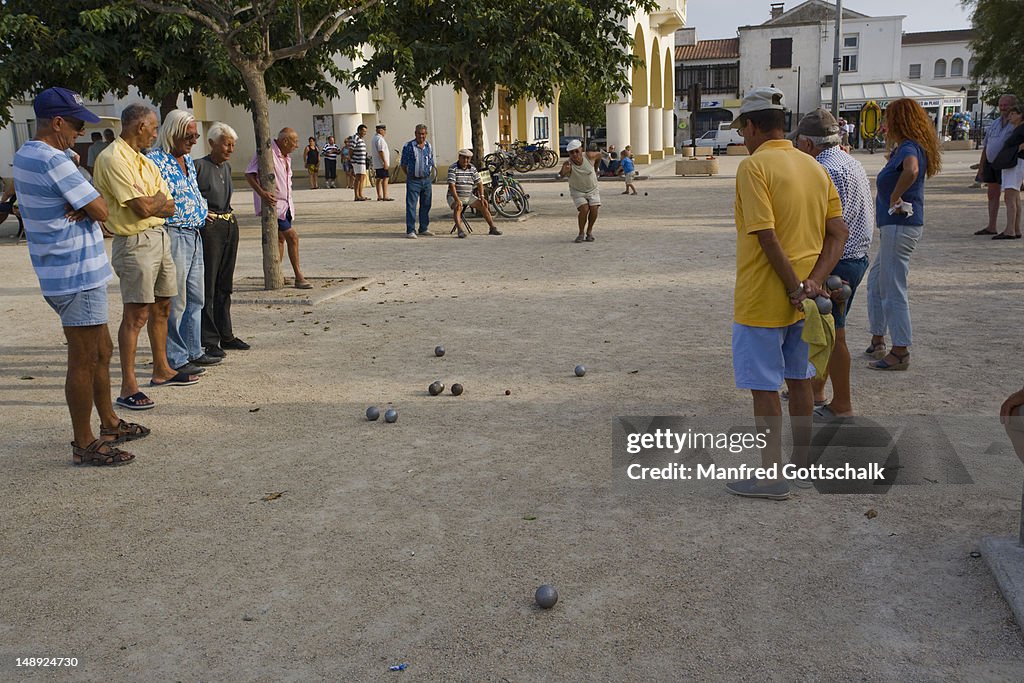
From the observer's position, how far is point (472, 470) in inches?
202

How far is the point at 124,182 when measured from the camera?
20.2 ft

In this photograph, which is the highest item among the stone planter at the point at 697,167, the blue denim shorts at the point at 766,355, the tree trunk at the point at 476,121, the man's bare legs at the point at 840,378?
the tree trunk at the point at 476,121

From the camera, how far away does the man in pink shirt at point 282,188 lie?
998cm

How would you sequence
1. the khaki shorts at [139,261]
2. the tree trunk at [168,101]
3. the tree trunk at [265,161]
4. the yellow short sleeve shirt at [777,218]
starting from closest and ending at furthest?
the yellow short sleeve shirt at [777,218], the khaki shorts at [139,261], the tree trunk at [265,161], the tree trunk at [168,101]

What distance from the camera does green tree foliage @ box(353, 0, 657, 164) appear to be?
17.0m

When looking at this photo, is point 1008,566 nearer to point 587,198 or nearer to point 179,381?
point 179,381

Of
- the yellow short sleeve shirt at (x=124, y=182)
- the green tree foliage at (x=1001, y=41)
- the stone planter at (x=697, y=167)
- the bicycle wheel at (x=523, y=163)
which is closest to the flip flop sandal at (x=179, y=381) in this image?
the yellow short sleeve shirt at (x=124, y=182)

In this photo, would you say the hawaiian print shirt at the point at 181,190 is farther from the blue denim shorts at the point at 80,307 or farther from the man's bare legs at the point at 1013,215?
the man's bare legs at the point at 1013,215

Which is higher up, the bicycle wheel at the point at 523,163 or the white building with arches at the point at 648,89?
the white building with arches at the point at 648,89

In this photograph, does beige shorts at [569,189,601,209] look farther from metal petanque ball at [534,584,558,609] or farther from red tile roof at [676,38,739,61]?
red tile roof at [676,38,739,61]

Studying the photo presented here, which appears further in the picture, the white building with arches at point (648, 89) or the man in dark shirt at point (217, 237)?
the white building with arches at point (648, 89)

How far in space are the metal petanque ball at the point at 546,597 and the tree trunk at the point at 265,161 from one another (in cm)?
760

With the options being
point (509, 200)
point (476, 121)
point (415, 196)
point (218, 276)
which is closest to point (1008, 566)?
point (218, 276)

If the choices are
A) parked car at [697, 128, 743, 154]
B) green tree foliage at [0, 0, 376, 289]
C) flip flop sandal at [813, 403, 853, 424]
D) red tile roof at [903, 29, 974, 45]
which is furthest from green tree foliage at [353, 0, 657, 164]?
red tile roof at [903, 29, 974, 45]
